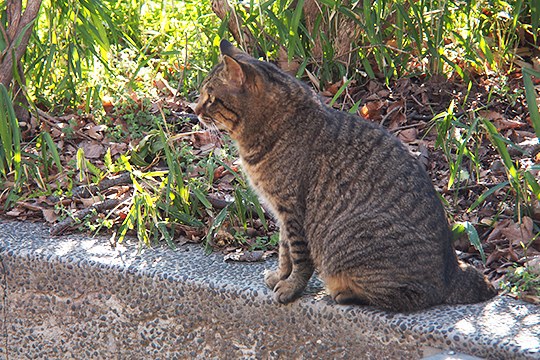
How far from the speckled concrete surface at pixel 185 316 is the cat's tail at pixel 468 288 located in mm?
47

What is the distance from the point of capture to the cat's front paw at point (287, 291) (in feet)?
9.91

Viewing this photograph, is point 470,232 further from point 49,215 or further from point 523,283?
point 49,215

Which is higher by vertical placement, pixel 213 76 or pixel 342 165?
pixel 213 76

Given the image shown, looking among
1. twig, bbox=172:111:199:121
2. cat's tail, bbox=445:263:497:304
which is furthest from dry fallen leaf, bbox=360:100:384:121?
cat's tail, bbox=445:263:497:304

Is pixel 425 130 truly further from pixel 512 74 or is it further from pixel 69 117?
pixel 69 117

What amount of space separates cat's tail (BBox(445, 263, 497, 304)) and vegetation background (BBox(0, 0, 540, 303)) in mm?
257

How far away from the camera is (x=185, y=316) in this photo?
3.29 metres

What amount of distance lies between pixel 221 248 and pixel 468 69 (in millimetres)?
1853

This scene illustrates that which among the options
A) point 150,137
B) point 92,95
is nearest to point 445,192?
point 150,137

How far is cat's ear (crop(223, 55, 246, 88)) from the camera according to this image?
307 centimetres

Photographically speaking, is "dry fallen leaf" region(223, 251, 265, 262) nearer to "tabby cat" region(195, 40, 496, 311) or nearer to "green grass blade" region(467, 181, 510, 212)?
"tabby cat" region(195, 40, 496, 311)

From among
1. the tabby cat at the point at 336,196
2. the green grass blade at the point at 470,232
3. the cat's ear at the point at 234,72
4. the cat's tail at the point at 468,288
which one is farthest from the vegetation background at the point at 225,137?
the cat's ear at the point at 234,72

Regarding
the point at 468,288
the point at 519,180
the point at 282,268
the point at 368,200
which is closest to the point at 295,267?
the point at 282,268

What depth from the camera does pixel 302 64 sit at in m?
4.45
